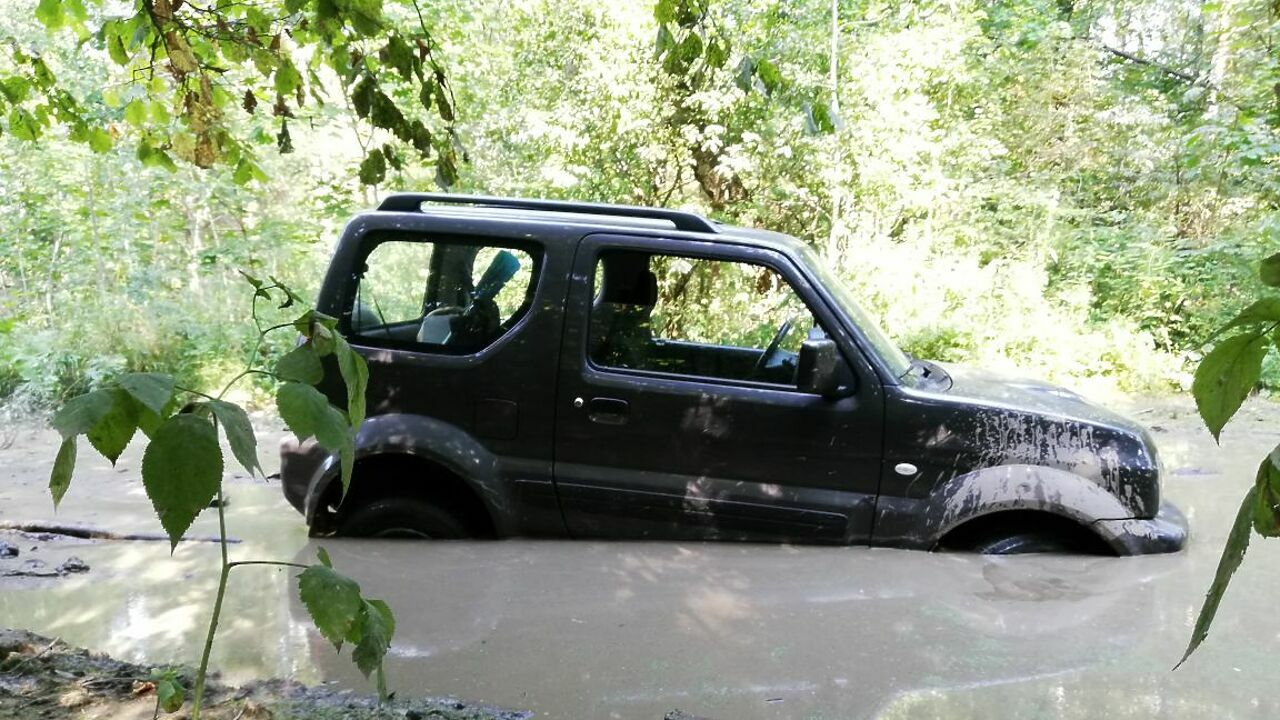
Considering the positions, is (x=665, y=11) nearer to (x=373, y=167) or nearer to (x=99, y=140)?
(x=373, y=167)

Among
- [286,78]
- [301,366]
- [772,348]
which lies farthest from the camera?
[772,348]

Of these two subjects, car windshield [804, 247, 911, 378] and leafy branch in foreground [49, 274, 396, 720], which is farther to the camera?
car windshield [804, 247, 911, 378]

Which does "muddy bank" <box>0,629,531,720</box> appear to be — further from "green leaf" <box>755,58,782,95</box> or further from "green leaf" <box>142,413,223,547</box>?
"green leaf" <box>755,58,782,95</box>

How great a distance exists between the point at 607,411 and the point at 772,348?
0.80 metres

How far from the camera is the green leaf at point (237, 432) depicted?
1391 millimetres

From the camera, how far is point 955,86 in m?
11.0

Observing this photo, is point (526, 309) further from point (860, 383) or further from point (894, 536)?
point (894, 536)

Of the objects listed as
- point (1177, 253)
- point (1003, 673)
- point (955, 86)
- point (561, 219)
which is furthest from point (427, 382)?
point (1177, 253)

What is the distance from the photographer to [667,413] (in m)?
4.16

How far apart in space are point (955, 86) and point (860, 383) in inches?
320

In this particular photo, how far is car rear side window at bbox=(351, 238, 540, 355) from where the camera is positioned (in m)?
4.34

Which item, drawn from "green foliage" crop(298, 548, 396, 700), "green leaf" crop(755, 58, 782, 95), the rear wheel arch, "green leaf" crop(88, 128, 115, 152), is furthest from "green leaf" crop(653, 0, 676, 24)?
"green leaf" crop(88, 128, 115, 152)

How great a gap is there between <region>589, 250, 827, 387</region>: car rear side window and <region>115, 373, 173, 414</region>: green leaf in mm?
2886

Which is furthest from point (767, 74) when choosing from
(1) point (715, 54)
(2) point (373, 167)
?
(2) point (373, 167)
